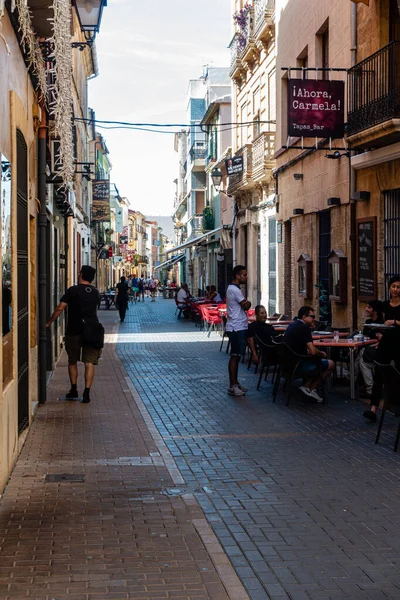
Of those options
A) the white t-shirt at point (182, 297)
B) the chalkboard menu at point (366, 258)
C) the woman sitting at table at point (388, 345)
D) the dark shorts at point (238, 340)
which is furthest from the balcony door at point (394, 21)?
the white t-shirt at point (182, 297)

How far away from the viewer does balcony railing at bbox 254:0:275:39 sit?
2388cm

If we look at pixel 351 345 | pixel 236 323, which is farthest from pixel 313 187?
pixel 351 345

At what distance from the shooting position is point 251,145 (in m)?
26.0

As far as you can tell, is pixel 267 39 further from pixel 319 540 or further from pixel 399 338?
pixel 319 540

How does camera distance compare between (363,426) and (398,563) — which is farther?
(363,426)

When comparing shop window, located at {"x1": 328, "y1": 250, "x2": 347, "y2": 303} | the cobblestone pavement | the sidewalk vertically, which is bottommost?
the cobblestone pavement

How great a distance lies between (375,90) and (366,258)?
2874 mm

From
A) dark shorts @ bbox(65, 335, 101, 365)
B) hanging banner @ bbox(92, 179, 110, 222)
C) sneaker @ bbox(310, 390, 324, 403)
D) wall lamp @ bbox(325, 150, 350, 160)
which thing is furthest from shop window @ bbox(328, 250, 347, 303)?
hanging banner @ bbox(92, 179, 110, 222)

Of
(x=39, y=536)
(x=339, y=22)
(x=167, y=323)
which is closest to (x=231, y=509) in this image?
(x=39, y=536)

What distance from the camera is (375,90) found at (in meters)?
13.8

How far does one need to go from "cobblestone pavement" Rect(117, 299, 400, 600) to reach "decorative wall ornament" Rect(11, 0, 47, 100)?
4.29 meters

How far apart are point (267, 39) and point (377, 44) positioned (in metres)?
11.1

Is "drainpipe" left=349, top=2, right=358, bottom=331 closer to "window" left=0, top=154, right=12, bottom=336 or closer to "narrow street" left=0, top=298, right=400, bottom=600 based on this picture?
"narrow street" left=0, top=298, right=400, bottom=600

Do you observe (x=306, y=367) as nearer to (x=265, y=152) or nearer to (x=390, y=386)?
(x=390, y=386)
